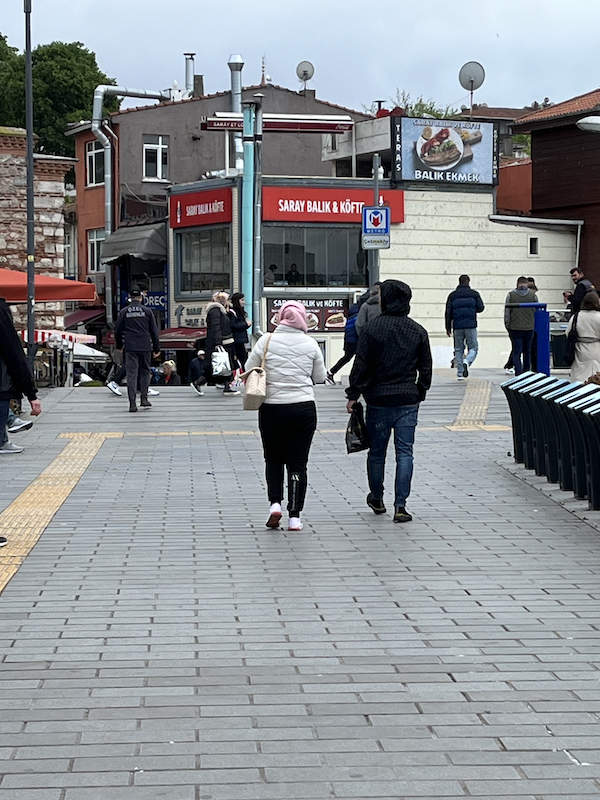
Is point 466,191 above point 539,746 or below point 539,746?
above

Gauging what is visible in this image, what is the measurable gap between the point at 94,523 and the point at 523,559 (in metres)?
3.19

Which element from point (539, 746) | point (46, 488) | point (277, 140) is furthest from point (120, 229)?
point (539, 746)

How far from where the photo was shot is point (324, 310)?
40.3m

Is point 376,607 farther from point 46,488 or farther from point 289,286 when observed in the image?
point 289,286

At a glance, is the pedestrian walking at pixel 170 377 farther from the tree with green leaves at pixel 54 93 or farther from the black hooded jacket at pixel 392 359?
the tree with green leaves at pixel 54 93

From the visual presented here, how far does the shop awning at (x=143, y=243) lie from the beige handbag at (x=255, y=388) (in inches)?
1364

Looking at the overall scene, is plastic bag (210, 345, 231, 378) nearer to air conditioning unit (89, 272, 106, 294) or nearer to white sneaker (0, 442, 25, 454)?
white sneaker (0, 442, 25, 454)

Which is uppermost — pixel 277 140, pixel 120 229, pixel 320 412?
pixel 277 140

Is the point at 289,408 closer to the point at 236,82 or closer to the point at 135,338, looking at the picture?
the point at 135,338

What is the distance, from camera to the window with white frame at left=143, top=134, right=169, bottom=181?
49.1m

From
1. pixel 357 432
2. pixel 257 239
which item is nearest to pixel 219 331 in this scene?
pixel 357 432

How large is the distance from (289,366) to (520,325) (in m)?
12.3

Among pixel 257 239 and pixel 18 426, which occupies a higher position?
pixel 257 239

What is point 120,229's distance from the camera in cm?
4616
